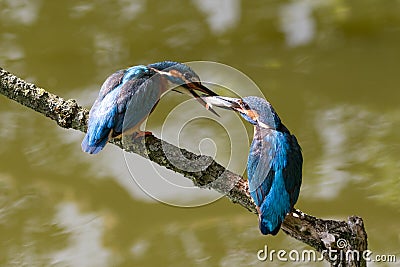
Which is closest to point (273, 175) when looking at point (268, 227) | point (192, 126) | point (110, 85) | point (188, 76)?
point (268, 227)

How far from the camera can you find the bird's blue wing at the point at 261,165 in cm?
179

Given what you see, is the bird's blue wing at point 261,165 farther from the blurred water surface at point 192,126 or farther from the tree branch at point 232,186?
the blurred water surface at point 192,126

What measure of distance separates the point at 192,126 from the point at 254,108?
1.31m

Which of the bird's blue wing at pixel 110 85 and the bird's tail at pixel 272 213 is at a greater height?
the bird's blue wing at pixel 110 85

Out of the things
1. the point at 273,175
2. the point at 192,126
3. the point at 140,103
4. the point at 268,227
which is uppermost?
the point at 192,126

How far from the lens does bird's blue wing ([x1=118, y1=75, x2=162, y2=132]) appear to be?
181 cm

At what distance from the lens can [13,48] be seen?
371 centimetres

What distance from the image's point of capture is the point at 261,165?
1.83 metres

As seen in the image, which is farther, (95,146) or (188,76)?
(188,76)

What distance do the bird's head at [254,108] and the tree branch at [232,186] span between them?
0.14 meters

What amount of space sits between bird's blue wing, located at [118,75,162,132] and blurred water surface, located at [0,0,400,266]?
0.81m

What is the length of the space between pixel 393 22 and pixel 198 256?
1.64m

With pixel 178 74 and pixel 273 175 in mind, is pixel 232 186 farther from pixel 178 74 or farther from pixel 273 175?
pixel 178 74

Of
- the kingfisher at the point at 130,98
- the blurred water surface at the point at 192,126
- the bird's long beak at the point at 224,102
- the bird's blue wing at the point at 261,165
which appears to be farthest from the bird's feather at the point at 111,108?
the blurred water surface at the point at 192,126
